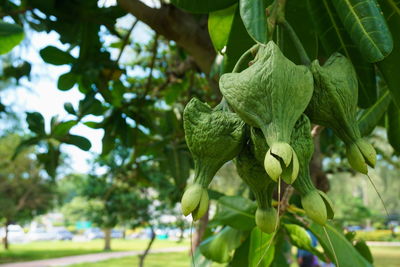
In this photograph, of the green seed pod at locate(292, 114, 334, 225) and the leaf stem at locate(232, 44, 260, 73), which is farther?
the leaf stem at locate(232, 44, 260, 73)

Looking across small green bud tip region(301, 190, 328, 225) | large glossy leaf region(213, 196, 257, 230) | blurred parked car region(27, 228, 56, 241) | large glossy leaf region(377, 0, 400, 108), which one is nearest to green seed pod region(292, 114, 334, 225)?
small green bud tip region(301, 190, 328, 225)

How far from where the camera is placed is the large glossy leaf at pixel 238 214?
1.36 meters

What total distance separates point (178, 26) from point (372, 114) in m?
0.91

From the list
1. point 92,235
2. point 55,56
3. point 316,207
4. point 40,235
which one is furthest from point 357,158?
point 40,235

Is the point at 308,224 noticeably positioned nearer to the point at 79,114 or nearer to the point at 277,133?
the point at 277,133

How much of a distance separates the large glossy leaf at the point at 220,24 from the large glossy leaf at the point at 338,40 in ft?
0.74

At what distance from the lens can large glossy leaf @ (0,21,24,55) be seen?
132 cm

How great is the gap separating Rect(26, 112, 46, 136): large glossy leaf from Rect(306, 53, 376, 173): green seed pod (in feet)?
5.59

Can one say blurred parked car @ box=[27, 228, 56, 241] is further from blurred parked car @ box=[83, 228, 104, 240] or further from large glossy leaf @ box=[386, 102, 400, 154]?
large glossy leaf @ box=[386, 102, 400, 154]

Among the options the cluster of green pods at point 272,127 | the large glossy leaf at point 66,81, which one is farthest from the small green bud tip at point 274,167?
the large glossy leaf at point 66,81

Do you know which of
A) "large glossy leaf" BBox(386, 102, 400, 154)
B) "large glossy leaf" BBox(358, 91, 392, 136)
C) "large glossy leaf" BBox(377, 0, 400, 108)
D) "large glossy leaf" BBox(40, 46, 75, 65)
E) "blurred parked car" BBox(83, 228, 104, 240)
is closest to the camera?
"large glossy leaf" BBox(377, 0, 400, 108)

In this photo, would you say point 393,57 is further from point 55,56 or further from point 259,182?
point 55,56

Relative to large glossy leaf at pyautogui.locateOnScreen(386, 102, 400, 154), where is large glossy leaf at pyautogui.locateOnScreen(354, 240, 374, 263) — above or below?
below

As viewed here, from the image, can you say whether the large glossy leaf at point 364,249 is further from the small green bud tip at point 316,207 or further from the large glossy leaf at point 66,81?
the large glossy leaf at point 66,81
